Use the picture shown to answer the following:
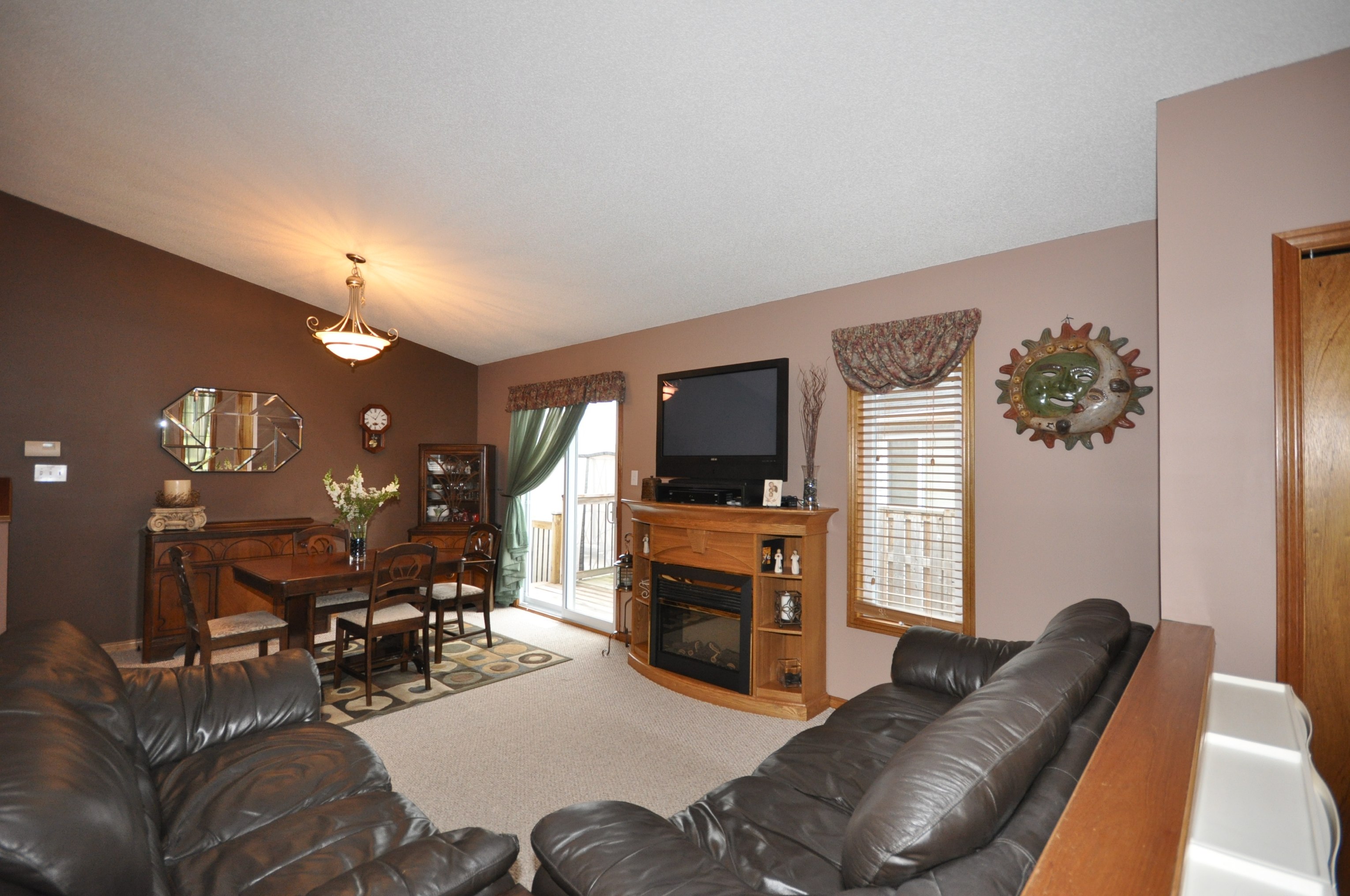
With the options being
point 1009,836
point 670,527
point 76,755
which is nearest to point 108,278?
point 670,527

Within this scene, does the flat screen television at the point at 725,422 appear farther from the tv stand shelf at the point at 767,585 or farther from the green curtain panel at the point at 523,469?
the green curtain panel at the point at 523,469

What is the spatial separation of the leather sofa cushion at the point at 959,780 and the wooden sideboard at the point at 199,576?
4.69 meters

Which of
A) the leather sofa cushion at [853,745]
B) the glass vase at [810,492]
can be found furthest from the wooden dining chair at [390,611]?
the leather sofa cushion at [853,745]

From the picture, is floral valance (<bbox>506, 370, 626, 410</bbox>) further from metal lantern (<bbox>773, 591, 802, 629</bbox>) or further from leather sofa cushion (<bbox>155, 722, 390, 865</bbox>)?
leather sofa cushion (<bbox>155, 722, 390, 865</bbox>)

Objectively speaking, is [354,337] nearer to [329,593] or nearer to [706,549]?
[329,593]

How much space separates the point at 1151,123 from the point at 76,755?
3.44 metres

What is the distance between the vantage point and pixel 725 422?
4.17m

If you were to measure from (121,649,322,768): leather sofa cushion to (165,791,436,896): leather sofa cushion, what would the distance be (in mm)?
609

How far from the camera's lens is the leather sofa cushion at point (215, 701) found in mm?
1978

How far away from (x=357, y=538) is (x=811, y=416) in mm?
3052

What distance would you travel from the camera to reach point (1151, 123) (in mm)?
2182

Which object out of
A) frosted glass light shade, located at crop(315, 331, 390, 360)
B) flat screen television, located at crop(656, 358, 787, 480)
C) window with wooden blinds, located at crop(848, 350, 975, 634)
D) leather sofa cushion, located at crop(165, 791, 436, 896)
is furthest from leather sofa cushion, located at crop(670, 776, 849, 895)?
frosted glass light shade, located at crop(315, 331, 390, 360)

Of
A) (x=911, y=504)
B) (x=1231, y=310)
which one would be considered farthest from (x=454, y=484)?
(x=1231, y=310)

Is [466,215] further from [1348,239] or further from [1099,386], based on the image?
[1348,239]
